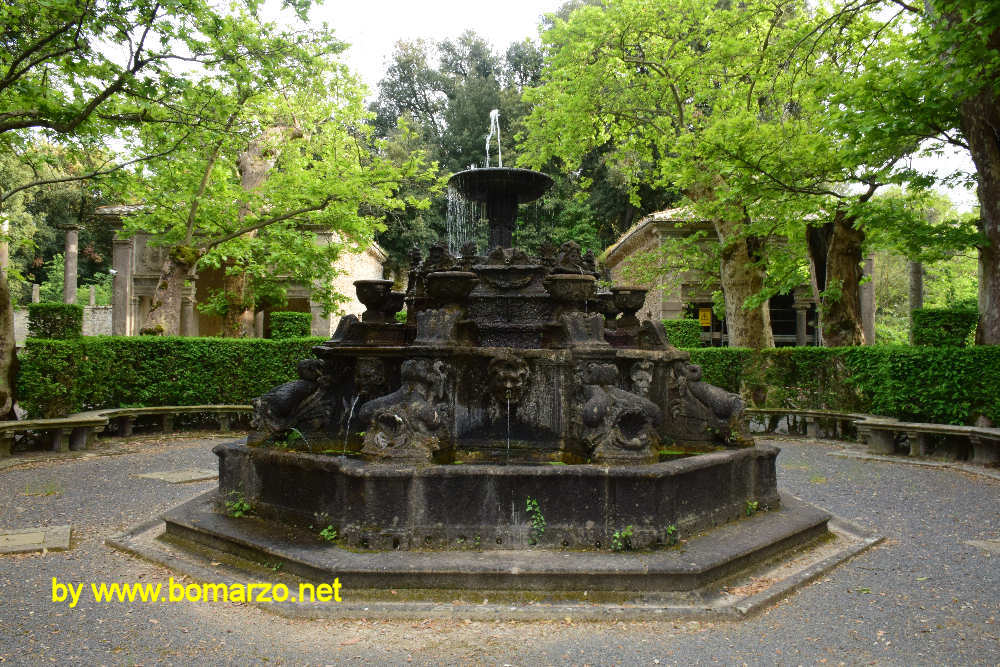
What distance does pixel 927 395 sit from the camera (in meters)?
10.8

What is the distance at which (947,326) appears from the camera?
1131cm

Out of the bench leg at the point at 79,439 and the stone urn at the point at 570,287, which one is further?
the bench leg at the point at 79,439

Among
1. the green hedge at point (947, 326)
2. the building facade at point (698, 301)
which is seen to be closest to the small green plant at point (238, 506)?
the green hedge at point (947, 326)

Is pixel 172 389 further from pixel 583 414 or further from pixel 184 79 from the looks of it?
pixel 583 414

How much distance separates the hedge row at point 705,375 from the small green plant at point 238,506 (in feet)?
24.7

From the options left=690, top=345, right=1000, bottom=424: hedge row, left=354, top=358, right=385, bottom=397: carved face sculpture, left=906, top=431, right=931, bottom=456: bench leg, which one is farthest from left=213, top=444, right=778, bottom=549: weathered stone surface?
left=690, top=345, right=1000, bottom=424: hedge row

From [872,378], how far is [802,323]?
1623cm

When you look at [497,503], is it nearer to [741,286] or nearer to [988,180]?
[988,180]

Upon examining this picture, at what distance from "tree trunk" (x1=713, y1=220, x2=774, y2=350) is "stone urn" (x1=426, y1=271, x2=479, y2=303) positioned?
486 inches

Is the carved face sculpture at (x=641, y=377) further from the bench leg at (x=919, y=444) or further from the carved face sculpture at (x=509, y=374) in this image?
the bench leg at (x=919, y=444)

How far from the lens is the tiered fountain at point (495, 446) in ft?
15.7

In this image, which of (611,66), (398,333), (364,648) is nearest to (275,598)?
(364,648)

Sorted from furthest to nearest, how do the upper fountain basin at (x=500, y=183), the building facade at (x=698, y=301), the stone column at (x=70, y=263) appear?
the building facade at (x=698, y=301) → the stone column at (x=70, y=263) → the upper fountain basin at (x=500, y=183)

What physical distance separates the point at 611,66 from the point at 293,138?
1011 centimetres
